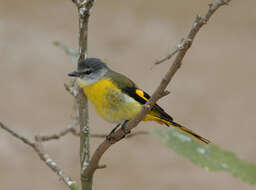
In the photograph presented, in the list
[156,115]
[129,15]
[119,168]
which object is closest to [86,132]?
[156,115]

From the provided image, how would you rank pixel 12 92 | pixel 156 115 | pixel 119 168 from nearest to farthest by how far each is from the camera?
pixel 156 115, pixel 119 168, pixel 12 92

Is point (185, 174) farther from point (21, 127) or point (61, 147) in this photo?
point (21, 127)

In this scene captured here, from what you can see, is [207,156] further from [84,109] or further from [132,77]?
[132,77]

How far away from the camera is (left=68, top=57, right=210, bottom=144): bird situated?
122 centimetres

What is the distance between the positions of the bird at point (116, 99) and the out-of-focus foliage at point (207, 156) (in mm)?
57

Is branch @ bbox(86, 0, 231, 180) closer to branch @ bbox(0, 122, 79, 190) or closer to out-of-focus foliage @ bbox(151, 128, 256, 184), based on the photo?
branch @ bbox(0, 122, 79, 190)

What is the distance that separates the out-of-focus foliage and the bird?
0.06m

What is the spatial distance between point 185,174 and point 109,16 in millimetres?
880

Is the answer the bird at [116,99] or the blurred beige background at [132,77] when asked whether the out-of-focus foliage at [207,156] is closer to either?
the bird at [116,99]

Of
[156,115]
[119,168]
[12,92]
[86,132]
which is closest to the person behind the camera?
[86,132]

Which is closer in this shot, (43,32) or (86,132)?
(86,132)

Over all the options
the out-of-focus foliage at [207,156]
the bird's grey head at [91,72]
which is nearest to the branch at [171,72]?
the out-of-focus foliage at [207,156]

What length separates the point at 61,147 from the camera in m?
2.11

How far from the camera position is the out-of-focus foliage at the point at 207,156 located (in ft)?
3.37
